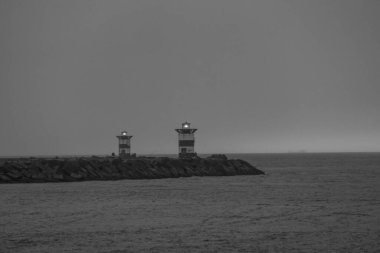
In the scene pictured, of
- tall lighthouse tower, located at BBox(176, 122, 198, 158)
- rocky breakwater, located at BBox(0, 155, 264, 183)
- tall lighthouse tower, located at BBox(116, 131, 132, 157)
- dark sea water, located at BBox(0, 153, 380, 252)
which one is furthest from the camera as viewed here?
tall lighthouse tower, located at BBox(116, 131, 132, 157)

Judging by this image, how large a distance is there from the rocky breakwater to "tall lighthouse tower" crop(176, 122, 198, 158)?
0.79m

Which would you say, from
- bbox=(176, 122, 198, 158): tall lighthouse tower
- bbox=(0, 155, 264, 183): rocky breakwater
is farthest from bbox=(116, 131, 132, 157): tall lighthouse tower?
bbox=(176, 122, 198, 158): tall lighthouse tower

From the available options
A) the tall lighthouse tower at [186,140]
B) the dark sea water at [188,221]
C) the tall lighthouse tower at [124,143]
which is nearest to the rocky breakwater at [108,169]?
the tall lighthouse tower at [186,140]

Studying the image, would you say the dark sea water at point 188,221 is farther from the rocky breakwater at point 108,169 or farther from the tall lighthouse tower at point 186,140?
the tall lighthouse tower at point 186,140

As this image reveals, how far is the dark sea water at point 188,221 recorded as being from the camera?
2084 centimetres

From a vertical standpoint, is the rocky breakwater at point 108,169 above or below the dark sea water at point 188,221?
above

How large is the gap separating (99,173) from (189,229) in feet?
111

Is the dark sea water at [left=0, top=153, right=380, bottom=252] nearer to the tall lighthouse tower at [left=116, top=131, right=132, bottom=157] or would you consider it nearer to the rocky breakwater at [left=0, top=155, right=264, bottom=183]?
the rocky breakwater at [left=0, top=155, right=264, bottom=183]

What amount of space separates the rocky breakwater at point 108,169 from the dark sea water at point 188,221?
884 cm

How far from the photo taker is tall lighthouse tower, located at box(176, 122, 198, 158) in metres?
61.6

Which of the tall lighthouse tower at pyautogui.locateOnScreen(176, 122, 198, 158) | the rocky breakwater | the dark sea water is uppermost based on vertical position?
the tall lighthouse tower at pyautogui.locateOnScreen(176, 122, 198, 158)

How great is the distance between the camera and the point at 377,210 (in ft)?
102

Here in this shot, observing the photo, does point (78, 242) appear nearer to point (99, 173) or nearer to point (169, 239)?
point (169, 239)

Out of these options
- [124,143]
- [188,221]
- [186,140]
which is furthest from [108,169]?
[188,221]
